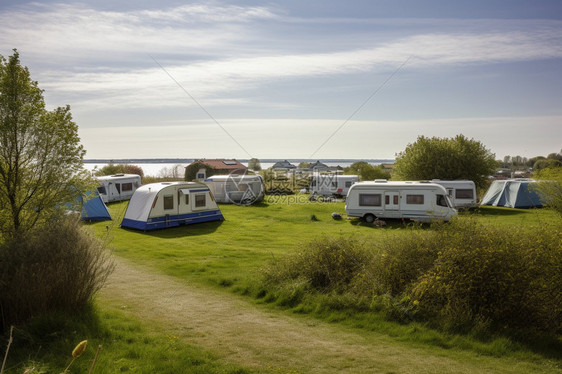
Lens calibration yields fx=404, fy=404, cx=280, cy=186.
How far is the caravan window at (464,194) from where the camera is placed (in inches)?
1093

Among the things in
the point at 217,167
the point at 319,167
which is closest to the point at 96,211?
the point at 217,167

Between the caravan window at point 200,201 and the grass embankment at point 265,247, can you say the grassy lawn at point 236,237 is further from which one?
the caravan window at point 200,201

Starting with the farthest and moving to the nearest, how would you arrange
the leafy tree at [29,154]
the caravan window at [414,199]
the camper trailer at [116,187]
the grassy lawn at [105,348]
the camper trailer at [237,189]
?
the camper trailer at [237,189]
the camper trailer at [116,187]
the caravan window at [414,199]
the leafy tree at [29,154]
the grassy lawn at [105,348]

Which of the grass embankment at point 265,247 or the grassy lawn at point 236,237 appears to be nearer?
the grass embankment at point 265,247

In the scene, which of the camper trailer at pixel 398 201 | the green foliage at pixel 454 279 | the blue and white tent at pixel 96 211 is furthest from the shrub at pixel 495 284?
the blue and white tent at pixel 96 211

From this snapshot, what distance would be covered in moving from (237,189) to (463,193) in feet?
52.9

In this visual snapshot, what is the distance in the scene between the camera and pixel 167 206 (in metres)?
20.3

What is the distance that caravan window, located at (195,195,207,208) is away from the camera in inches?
853

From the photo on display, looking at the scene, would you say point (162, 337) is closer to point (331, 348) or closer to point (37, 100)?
point (331, 348)

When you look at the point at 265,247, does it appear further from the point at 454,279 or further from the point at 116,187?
the point at 116,187

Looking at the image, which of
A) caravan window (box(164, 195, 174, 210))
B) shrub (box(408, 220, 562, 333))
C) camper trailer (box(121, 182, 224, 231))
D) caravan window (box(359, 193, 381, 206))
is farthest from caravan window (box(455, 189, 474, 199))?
shrub (box(408, 220, 562, 333))

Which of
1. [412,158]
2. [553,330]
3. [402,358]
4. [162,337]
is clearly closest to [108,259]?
[162,337]

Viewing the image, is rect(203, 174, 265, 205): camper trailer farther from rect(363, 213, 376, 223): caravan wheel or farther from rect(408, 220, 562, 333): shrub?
rect(408, 220, 562, 333): shrub

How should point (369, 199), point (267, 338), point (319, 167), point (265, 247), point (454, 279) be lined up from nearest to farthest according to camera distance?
point (267, 338) < point (454, 279) < point (265, 247) < point (369, 199) < point (319, 167)
